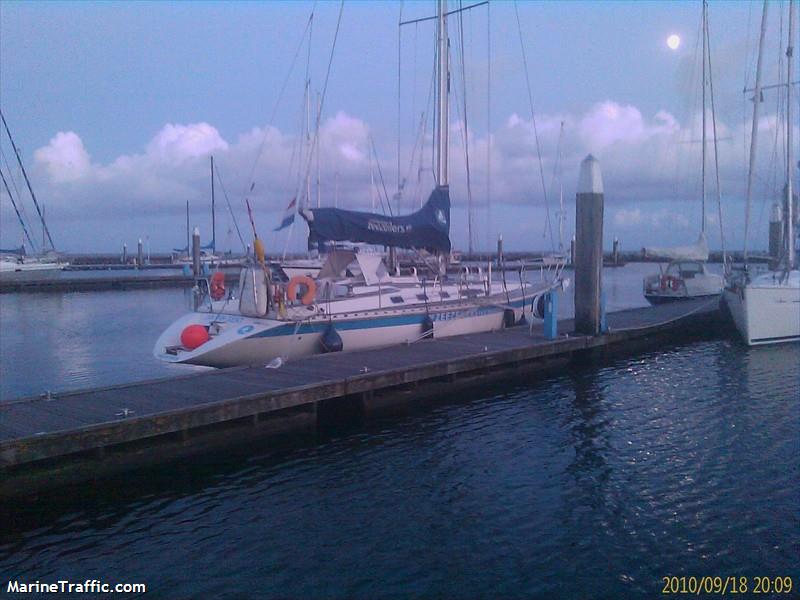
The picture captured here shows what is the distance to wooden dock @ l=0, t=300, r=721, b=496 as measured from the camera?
31.3 ft

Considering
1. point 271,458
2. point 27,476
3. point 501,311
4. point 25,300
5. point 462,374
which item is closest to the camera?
point 27,476

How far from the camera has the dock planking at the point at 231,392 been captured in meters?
9.59

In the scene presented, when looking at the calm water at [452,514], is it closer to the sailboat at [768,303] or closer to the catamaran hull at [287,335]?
the catamaran hull at [287,335]

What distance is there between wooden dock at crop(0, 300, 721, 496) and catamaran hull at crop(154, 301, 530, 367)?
0.66 m

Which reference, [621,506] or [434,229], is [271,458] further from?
[434,229]

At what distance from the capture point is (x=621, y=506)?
9891 millimetres

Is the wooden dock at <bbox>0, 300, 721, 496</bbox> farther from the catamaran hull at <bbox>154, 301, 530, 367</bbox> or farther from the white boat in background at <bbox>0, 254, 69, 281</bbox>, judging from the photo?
the white boat in background at <bbox>0, 254, 69, 281</bbox>

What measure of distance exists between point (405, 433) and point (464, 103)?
13.6 m

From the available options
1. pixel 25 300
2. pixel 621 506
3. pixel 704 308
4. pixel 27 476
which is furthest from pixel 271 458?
pixel 25 300

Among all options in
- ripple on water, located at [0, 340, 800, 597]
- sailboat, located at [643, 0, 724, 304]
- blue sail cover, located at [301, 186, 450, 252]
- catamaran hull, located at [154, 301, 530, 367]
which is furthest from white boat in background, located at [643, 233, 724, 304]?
ripple on water, located at [0, 340, 800, 597]
